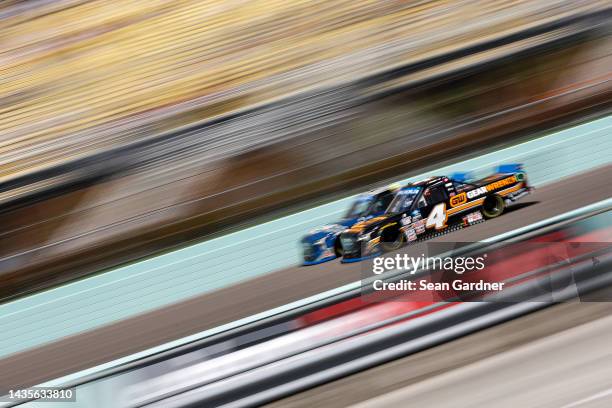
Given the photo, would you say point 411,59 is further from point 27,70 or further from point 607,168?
point 27,70

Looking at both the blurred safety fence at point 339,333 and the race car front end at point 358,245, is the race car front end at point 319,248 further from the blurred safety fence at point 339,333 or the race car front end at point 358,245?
the blurred safety fence at point 339,333

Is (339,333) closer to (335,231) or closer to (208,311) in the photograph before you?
(208,311)

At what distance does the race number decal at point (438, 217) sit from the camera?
677cm

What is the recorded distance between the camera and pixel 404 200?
680 centimetres

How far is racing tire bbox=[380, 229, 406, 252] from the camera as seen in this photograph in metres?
6.66

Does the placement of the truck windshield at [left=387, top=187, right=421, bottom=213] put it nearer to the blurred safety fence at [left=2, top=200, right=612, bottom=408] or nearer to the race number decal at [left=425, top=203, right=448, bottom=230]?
the race number decal at [left=425, top=203, right=448, bottom=230]

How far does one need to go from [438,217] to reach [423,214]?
0.55 feet

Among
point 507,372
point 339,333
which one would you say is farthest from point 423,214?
point 507,372

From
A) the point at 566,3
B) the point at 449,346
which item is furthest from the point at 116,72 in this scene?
the point at 449,346

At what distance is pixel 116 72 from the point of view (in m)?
11.6

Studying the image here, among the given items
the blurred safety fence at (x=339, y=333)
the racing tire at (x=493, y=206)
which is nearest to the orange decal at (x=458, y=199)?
the racing tire at (x=493, y=206)

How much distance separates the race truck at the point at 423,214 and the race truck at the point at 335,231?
0.31 ft

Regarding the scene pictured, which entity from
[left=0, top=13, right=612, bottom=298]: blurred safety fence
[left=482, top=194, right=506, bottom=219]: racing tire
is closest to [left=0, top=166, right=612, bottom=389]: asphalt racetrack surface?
[left=482, top=194, right=506, bottom=219]: racing tire

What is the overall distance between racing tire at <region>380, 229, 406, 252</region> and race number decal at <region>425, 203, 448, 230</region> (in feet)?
1.01
